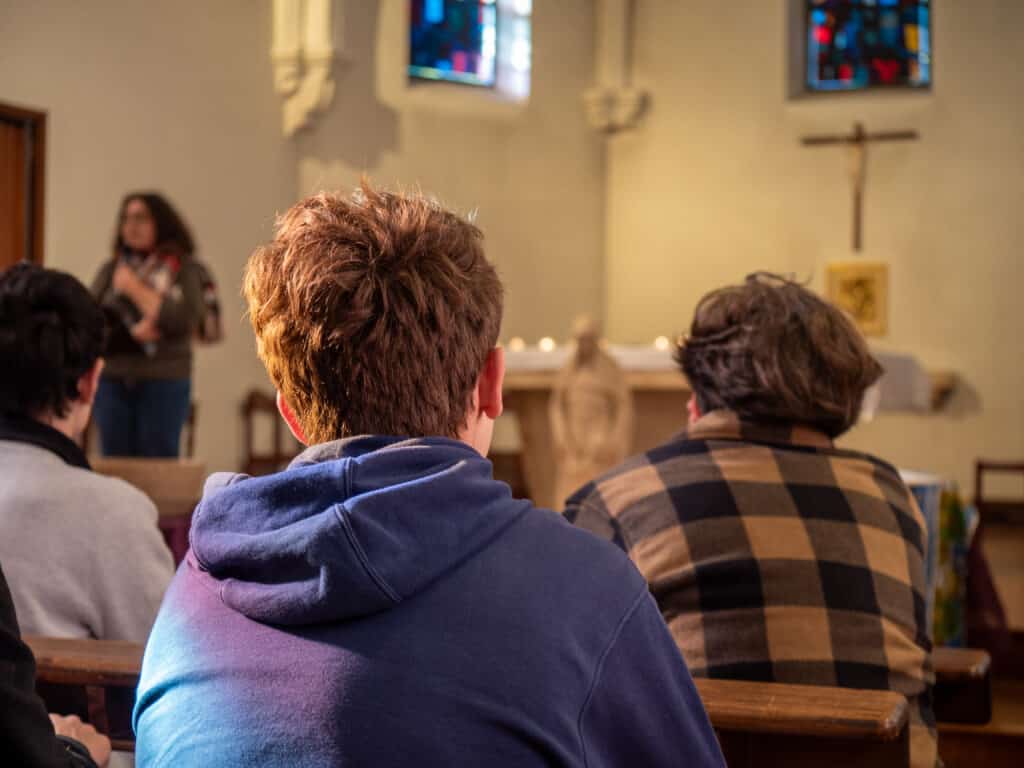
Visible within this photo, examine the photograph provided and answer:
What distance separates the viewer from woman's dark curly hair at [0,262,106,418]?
8.09ft

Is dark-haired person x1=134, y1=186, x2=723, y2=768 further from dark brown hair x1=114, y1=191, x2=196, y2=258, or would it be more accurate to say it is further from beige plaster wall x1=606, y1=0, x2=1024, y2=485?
beige plaster wall x1=606, y1=0, x2=1024, y2=485

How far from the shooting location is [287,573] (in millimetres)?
1209

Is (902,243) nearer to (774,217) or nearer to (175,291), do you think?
(774,217)

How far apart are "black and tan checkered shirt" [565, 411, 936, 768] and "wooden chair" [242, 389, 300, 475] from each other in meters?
6.99

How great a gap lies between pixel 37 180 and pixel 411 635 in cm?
681

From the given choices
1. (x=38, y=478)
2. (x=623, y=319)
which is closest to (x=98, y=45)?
(x=623, y=319)

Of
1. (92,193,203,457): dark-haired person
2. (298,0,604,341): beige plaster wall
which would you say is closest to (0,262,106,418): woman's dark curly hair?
(92,193,203,457): dark-haired person

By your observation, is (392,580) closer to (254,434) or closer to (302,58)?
(254,434)

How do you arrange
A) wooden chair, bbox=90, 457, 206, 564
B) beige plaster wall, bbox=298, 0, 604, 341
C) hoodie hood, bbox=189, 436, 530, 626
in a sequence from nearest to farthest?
1. hoodie hood, bbox=189, 436, 530, 626
2. wooden chair, bbox=90, 457, 206, 564
3. beige plaster wall, bbox=298, 0, 604, 341

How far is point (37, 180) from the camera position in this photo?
7449 millimetres

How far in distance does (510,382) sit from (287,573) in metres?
7.00

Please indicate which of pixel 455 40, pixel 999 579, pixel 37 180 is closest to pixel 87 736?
pixel 37 180

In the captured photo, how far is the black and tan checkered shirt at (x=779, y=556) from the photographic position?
2156 millimetres

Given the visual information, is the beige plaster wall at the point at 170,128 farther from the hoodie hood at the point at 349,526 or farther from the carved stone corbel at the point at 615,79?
the hoodie hood at the point at 349,526
